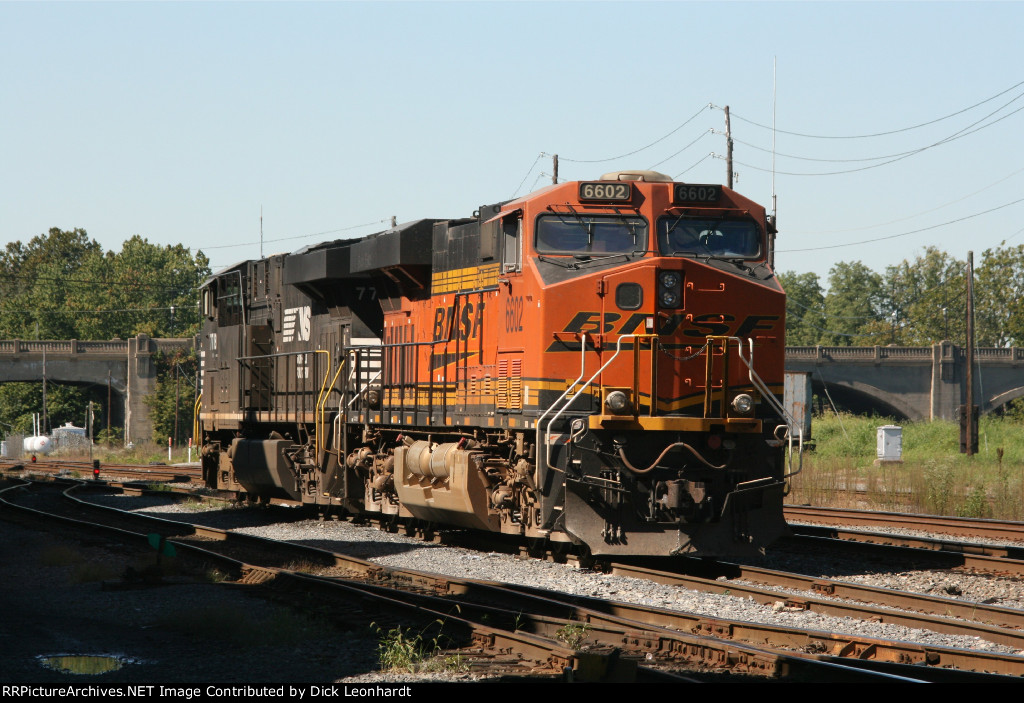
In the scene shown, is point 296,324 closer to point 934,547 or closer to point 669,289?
point 669,289

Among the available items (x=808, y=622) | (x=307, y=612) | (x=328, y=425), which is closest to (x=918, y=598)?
(x=808, y=622)

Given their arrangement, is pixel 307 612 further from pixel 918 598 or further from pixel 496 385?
pixel 918 598

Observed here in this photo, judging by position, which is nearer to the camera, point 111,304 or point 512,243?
point 512,243

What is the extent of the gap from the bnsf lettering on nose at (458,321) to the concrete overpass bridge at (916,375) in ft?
173

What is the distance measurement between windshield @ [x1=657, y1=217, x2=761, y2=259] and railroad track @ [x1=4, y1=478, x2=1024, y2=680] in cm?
393

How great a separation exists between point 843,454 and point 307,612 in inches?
1068

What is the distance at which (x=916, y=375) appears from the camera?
66188mm

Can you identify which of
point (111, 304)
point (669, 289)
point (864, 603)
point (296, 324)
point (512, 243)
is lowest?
point (864, 603)

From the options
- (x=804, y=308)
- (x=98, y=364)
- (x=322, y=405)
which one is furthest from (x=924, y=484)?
(x=804, y=308)

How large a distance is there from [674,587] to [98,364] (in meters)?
63.6

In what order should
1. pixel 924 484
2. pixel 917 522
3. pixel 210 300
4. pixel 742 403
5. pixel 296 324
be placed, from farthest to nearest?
pixel 210 300
pixel 924 484
pixel 296 324
pixel 917 522
pixel 742 403

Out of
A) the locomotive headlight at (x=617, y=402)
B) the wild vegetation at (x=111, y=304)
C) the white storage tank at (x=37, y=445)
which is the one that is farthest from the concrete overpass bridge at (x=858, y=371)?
the locomotive headlight at (x=617, y=402)

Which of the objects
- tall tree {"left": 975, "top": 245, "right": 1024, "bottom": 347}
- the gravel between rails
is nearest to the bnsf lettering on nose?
the gravel between rails

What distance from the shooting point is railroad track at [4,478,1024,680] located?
23.5 ft
